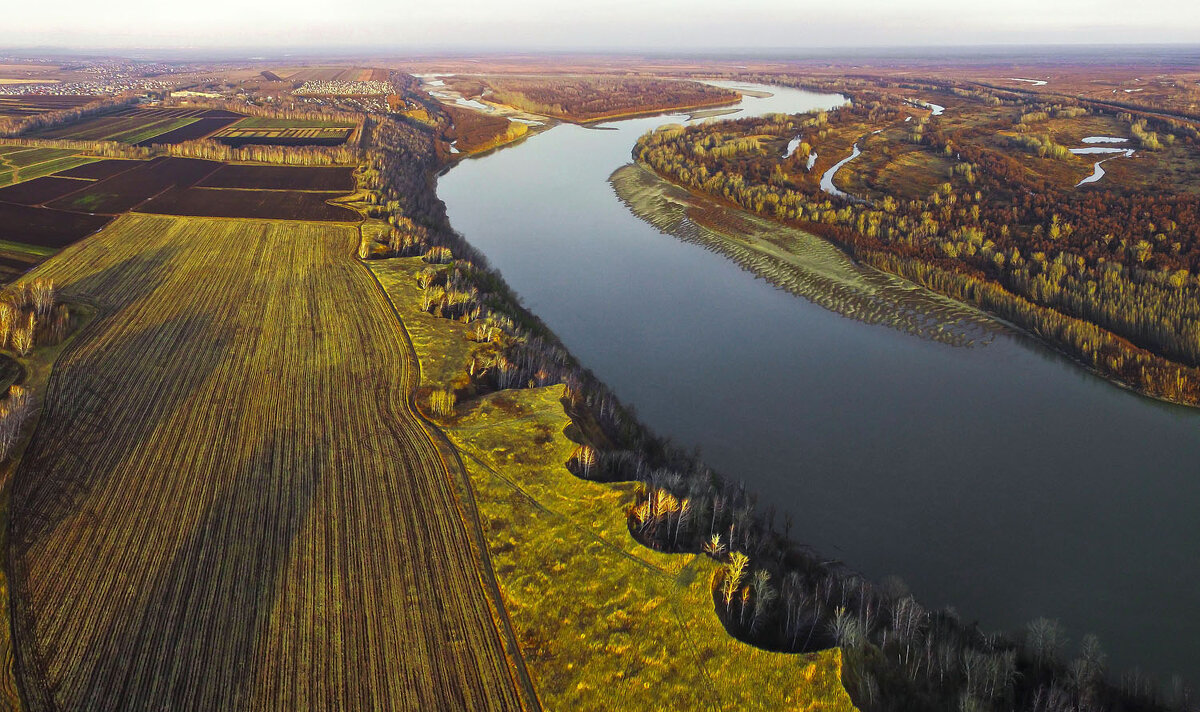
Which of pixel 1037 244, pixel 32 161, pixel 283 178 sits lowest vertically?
pixel 1037 244

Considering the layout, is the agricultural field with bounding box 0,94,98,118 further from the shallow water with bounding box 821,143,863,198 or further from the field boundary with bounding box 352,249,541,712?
the shallow water with bounding box 821,143,863,198

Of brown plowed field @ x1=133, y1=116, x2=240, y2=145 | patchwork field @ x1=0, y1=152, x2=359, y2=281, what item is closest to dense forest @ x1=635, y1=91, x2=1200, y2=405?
patchwork field @ x1=0, y1=152, x2=359, y2=281

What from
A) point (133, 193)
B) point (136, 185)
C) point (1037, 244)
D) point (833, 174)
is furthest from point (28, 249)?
point (833, 174)

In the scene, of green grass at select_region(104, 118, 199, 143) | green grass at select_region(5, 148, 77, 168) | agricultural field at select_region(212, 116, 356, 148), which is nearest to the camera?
green grass at select_region(5, 148, 77, 168)

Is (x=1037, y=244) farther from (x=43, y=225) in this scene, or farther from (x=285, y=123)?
(x=285, y=123)

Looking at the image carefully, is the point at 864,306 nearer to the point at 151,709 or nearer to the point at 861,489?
the point at 861,489

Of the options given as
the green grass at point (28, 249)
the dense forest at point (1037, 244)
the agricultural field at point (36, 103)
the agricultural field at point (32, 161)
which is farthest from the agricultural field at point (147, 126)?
the dense forest at point (1037, 244)

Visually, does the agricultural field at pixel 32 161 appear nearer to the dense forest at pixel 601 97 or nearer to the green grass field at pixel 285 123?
the green grass field at pixel 285 123

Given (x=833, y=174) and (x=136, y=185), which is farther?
(x=833, y=174)
